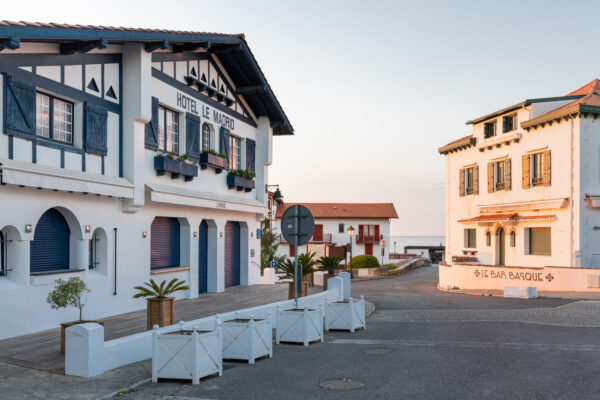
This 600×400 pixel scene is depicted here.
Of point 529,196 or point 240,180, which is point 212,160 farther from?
point 529,196

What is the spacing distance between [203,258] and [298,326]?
9.22m

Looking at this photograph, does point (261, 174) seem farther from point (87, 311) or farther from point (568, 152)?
point (568, 152)

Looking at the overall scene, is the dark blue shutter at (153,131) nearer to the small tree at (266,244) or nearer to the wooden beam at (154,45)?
the wooden beam at (154,45)

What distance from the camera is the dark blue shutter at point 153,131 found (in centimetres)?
1589

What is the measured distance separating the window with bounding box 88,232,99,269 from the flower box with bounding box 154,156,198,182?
111 inches

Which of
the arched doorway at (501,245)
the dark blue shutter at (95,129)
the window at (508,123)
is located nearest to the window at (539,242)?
the arched doorway at (501,245)

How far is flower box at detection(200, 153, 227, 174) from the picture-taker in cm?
1897

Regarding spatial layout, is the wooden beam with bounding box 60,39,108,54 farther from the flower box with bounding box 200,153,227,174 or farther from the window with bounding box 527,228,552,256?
the window with bounding box 527,228,552,256

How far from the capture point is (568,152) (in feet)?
82.0

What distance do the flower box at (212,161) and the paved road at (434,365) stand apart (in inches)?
296

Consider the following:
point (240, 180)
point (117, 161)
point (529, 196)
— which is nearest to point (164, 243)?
point (117, 161)

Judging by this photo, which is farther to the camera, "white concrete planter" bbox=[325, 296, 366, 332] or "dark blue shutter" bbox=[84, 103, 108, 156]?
"dark blue shutter" bbox=[84, 103, 108, 156]

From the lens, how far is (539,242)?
90.4ft

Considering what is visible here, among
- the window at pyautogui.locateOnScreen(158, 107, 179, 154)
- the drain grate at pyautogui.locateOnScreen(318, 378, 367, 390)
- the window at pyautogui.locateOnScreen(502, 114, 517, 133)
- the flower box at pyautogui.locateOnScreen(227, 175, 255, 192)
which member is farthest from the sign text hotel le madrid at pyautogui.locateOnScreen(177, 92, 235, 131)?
the window at pyautogui.locateOnScreen(502, 114, 517, 133)
